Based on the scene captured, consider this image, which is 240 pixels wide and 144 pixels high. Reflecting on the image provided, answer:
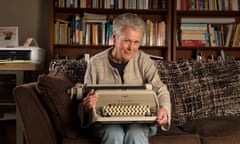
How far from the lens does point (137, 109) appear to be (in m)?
1.60

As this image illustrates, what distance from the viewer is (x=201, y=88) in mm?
2305

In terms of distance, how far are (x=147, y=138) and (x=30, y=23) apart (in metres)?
2.16

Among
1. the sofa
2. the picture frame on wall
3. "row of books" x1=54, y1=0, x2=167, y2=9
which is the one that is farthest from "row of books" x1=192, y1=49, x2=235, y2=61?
the picture frame on wall

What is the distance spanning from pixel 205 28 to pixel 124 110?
2.09m

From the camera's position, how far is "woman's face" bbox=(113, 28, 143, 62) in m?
1.79

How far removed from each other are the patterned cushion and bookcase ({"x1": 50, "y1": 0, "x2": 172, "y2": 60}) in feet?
2.94

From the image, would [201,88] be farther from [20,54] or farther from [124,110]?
[20,54]

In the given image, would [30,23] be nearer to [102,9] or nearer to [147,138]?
[102,9]

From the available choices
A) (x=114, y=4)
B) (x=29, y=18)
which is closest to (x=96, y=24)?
(x=114, y=4)

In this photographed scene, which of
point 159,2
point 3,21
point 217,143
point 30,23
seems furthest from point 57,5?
point 217,143

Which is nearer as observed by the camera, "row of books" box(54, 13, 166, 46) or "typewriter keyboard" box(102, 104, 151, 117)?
"typewriter keyboard" box(102, 104, 151, 117)

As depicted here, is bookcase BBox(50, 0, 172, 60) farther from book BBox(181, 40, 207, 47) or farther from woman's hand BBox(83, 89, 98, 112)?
woman's hand BBox(83, 89, 98, 112)

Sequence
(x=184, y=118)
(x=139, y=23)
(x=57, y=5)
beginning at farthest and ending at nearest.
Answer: (x=57, y=5) → (x=184, y=118) → (x=139, y=23)

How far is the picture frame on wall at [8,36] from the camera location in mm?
3053
